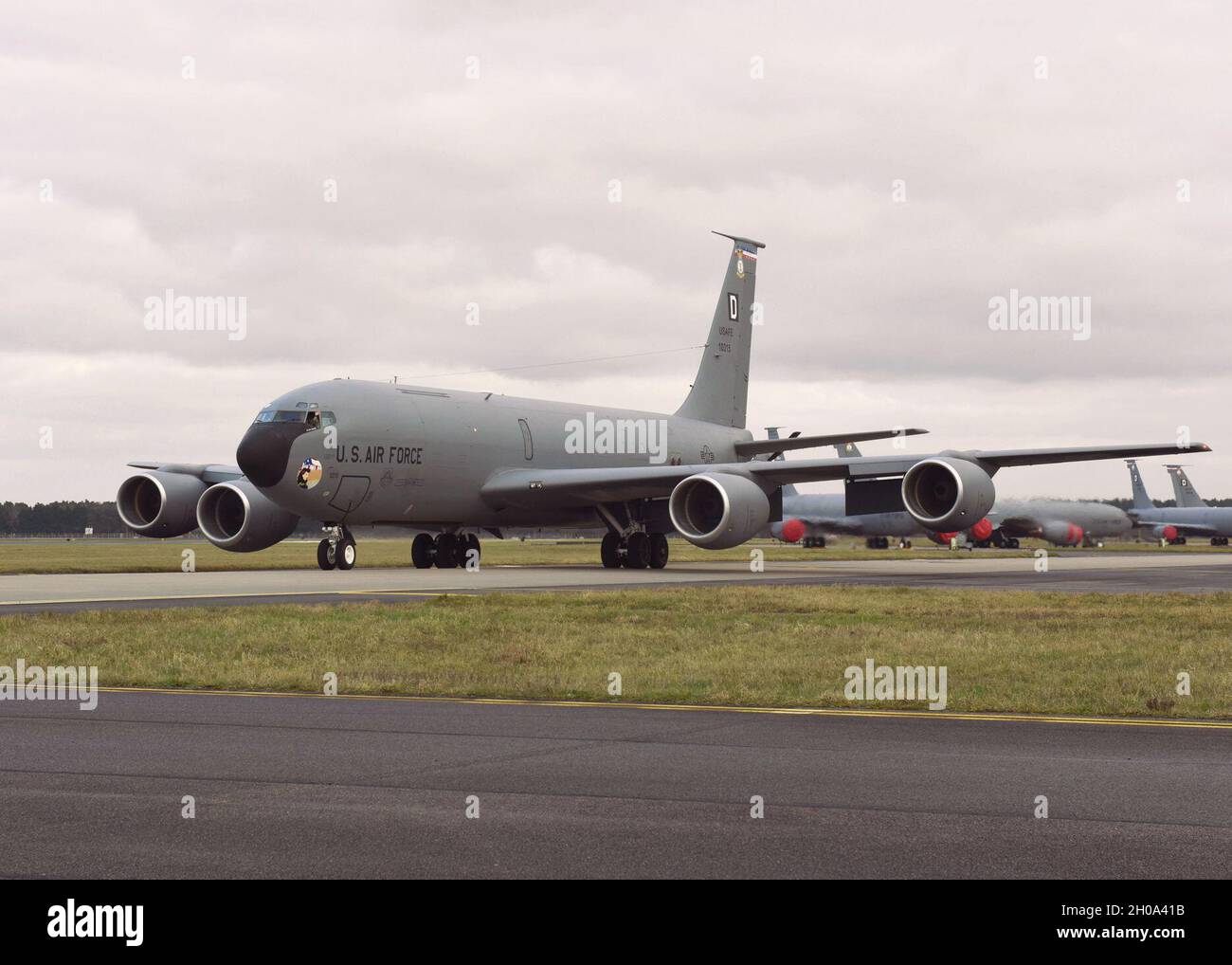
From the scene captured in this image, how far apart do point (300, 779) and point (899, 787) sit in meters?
3.76

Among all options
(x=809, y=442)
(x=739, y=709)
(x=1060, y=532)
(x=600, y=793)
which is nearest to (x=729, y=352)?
(x=809, y=442)

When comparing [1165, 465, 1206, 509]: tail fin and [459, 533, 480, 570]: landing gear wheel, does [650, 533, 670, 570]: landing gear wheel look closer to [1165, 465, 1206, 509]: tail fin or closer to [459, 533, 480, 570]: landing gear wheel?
[459, 533, 480, 570]: landing gear wheel

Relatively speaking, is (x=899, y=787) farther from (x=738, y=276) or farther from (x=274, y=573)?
(x=738, y=276)

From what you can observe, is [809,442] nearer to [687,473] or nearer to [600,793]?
[687,473]

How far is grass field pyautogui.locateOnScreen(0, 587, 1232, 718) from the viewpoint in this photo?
13.8 m

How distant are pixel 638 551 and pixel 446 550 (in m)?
5.93

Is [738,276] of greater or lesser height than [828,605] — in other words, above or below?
above

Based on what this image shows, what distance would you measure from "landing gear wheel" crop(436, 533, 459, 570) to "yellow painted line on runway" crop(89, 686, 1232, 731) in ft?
90.6

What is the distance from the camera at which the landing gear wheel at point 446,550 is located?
42000 mm

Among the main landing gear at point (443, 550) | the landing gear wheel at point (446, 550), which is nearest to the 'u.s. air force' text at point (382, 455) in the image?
the landing gear wheel at point (446, 550)

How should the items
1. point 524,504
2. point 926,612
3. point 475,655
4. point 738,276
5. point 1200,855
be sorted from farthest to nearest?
point 738,276, point 524,504, point 926,612, point 475,655, point 1200,855

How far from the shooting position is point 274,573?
120ft
